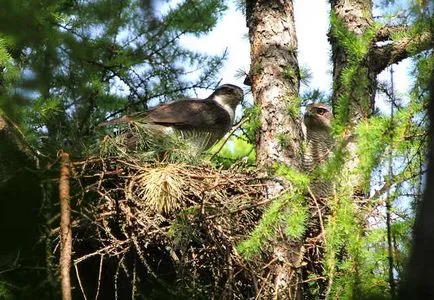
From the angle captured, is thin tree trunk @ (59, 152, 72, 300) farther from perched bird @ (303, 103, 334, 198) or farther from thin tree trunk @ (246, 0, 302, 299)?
perched bird @ (303, 103, 334, 198)

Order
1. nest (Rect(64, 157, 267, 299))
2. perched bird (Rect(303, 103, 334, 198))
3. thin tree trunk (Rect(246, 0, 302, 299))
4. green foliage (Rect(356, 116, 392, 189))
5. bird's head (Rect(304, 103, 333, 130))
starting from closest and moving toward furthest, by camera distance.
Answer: green foliage (Rect(356, 116, 392, 189)), nest (Rect(64, 157, 267, 299)), thin tree trunk (Rect(246, 0, 302, 299)), perched bird (Rect(303, 103, 334, 198)), bird's head (Rect(304, 103, 333, 130))

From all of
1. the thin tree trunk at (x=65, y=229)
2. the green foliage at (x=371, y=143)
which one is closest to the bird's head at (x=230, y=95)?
the thin tree trunk at (x=65, y=229)

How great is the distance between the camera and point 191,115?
5.74 meters

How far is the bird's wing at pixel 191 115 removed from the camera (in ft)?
18.1

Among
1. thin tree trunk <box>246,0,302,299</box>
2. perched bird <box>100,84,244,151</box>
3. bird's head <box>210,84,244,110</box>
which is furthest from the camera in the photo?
bird's head <box>210,84,244,110</box>

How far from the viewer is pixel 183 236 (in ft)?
13.1

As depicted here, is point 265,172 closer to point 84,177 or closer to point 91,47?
point 84,177

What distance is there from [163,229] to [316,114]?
8.02 ft

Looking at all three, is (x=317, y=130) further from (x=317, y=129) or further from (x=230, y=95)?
(x=230, y=95)

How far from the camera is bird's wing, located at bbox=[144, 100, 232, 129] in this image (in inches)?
218

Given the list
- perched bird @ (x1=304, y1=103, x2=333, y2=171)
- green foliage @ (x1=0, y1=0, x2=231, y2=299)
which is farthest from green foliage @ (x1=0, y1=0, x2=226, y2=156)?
perched bird @ (x1=304, y1=103, x2=333, y2=171)

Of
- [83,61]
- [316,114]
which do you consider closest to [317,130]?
[316,114]

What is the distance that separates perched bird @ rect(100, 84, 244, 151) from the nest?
1.04 metres

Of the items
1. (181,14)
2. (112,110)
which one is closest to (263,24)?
(181,14)
